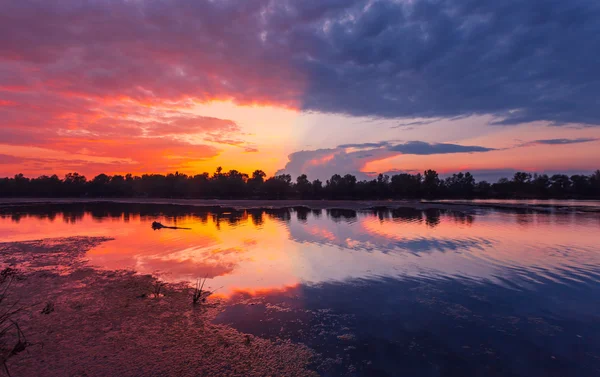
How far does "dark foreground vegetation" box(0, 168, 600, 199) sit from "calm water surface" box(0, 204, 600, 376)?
109 metres

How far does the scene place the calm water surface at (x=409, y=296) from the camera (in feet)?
29.1

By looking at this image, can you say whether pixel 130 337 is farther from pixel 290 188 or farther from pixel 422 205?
pixel 290 188

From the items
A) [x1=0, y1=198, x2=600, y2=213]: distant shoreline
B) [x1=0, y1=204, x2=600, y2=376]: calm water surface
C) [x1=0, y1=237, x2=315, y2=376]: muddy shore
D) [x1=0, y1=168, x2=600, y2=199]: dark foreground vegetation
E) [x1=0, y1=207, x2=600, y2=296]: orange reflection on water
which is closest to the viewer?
[x1=0, y1=237, x2=315, y2=376]: muddy shore

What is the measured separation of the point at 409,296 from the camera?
45.1ft

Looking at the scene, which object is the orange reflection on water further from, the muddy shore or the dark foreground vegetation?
the dark foreground vegetation

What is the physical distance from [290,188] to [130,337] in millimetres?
132387

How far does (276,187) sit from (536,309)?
414 ft

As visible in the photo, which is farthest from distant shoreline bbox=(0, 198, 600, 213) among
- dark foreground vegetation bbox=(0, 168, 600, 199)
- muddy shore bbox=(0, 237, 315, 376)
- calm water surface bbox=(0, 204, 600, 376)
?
muddy shore bbox=(0, 237, 315, 376)

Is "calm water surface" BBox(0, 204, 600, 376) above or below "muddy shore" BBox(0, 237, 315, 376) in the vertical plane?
below

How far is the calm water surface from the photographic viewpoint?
8.86 meters

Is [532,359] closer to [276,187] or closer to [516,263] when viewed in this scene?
[516,263]

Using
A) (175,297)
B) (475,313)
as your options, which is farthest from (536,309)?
(175,297)

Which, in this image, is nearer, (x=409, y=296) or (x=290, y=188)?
(x=409, y=296)

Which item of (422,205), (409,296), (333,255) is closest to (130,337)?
(409,296)
